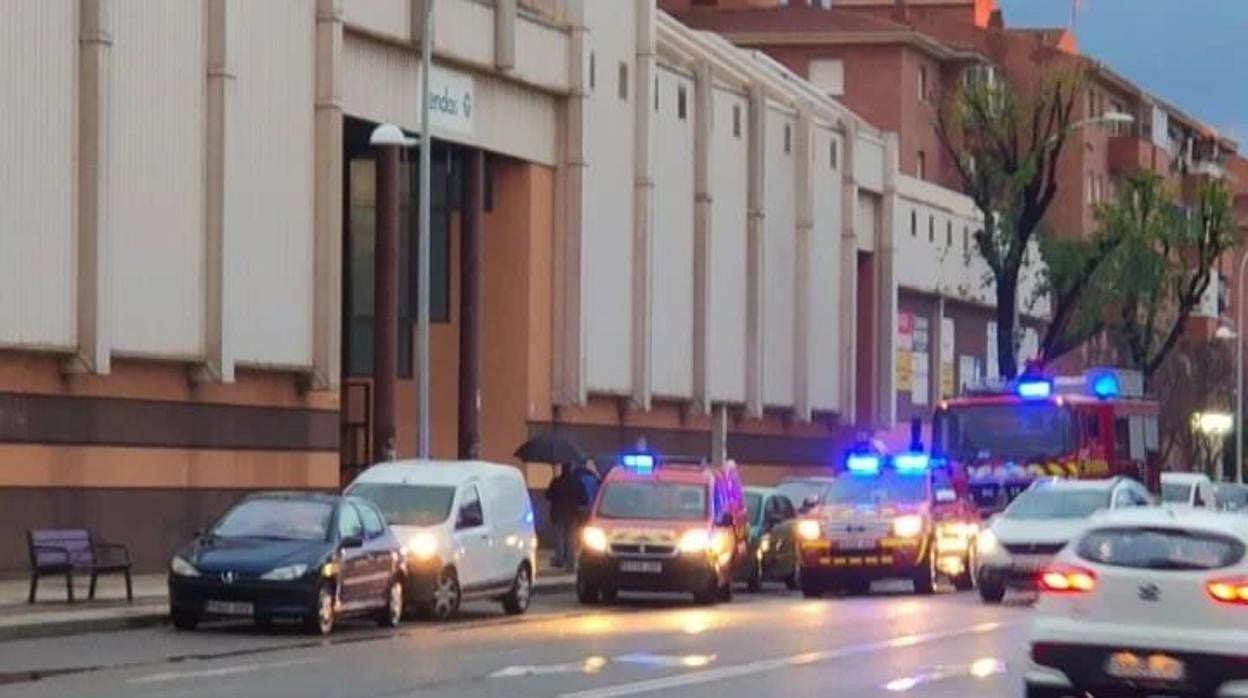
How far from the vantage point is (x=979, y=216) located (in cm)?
8088

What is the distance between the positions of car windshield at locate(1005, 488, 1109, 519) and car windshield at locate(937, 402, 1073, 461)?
27.4ft

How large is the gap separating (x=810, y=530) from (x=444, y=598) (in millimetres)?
9675

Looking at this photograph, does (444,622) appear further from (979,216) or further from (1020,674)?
(979,216)

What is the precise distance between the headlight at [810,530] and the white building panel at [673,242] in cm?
1477

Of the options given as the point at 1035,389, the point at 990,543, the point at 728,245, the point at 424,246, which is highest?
the point at 728,245

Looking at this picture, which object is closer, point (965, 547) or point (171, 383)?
point (171, 383)

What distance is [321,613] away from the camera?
28891mm

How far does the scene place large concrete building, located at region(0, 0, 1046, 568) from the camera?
36.8 m

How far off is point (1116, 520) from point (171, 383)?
22.2 m

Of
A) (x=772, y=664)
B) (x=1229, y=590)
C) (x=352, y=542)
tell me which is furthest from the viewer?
(x=352, y=542)


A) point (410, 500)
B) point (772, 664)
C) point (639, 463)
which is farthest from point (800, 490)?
point (772, 664)

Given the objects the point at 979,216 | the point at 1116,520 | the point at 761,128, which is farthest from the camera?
the point at 979,216

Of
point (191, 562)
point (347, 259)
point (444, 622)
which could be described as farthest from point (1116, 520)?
point (347, 259)

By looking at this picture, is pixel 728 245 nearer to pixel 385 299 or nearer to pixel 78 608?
pixel 385 299
